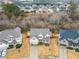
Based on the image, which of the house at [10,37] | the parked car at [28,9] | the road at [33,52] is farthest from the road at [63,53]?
the parked car at [28,9]

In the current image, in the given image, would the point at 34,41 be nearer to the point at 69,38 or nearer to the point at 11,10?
the point at 69,38

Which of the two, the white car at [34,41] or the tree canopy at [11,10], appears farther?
the tree canopy at [11,10]

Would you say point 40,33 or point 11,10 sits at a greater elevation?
point 11,10

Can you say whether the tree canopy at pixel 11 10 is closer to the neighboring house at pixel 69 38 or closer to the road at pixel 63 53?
the neighboring house at pixel 69 38

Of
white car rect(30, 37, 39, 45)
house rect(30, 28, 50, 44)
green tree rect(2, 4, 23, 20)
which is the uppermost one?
green tree rect(2, 4, 23, 20)

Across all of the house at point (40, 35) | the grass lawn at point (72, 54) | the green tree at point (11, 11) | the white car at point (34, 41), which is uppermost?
the green tree at point (11, 11)

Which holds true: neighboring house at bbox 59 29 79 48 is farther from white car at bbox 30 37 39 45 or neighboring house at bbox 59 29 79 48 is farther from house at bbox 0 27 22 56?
house at bbox 0 27 22 56

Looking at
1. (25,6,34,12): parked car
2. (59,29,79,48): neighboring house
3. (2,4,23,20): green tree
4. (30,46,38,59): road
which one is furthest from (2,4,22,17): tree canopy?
(59,29,79,48): neighboring house

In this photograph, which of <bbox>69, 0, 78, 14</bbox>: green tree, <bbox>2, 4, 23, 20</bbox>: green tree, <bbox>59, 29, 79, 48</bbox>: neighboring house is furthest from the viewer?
<bbox>69, 0, 78, 14</bbox>: green tree

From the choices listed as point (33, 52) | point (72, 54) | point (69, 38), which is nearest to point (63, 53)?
point (72, 54)
